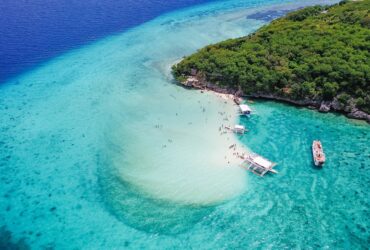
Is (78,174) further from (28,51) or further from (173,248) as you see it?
(28,51)

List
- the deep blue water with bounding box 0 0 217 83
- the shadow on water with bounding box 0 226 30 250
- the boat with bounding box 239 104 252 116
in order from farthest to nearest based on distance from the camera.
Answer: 1. the deep blue water with bounding box 0 0 217 83
2. the boat with bounding box 239 104 252 116
3. the shadow on water with bounding box 0 226 30 250

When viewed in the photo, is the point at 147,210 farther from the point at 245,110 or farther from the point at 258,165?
the point at 245,110

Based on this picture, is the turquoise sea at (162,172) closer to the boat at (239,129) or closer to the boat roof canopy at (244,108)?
the boat at (239,129)

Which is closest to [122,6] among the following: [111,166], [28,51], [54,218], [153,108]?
[28,51]

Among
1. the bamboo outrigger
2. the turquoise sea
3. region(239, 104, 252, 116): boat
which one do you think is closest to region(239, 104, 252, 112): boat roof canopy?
region(239, 104, 252, 116): boat

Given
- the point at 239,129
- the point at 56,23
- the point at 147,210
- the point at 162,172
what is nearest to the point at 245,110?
the point at 239,129

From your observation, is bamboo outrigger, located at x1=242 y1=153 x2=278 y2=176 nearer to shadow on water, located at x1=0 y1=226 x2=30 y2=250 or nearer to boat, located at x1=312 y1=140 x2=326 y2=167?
boat, located at x1=312 y1=140 x2=326 y2=167
